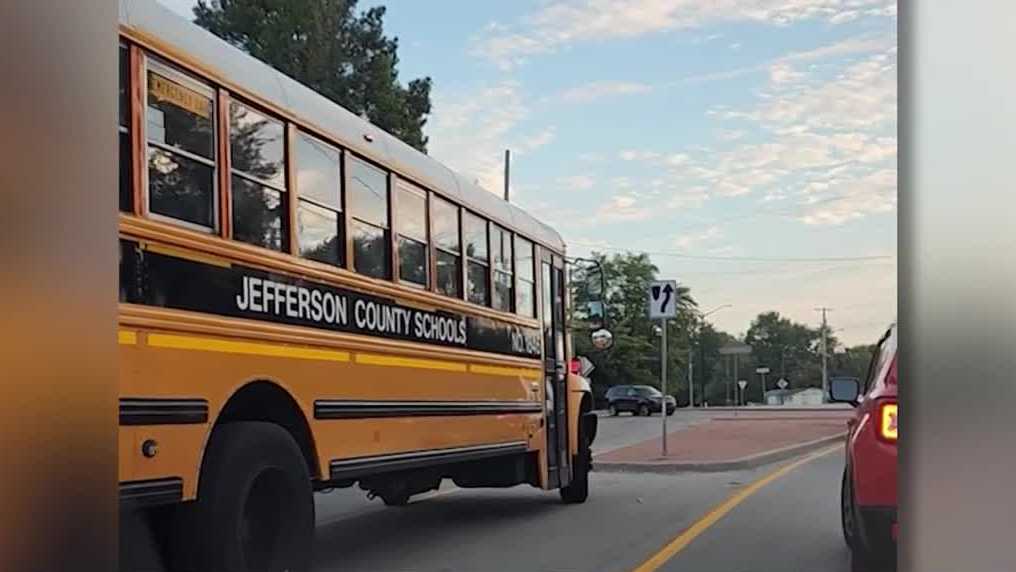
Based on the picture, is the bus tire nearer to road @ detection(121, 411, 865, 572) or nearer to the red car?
road @ detection(121, 411, 865, 572)

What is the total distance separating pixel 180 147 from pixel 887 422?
2.43 metres

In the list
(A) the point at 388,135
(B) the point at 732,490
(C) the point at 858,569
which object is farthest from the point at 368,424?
(B) the point at 732,490

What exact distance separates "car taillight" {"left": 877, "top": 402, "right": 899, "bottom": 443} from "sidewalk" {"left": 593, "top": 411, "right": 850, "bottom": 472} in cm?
86

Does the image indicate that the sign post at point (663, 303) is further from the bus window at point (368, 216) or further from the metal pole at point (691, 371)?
the bus window at point (368, 216)

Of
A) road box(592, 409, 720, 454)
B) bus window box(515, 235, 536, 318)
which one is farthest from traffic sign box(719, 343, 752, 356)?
road box(592, 409, 720, 454)

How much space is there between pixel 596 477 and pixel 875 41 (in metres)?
9.92

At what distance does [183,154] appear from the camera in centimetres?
355

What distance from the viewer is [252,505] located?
404 cm

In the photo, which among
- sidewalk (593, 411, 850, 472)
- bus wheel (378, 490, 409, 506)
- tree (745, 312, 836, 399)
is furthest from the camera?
bus wheel (378, 490, 409, 506)

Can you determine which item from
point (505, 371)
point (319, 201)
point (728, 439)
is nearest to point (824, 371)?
point (319, 201)

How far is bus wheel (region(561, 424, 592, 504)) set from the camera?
9.03m
